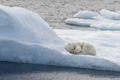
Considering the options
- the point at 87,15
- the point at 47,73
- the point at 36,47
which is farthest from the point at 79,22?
the point at 47,73

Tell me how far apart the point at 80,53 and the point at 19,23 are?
1.59 m

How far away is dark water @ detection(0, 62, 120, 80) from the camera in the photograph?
6195 mm

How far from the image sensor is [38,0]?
893 inches

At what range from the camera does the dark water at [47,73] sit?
620 cm

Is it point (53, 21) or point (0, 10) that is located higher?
point (53, 21)

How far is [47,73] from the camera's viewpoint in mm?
6449

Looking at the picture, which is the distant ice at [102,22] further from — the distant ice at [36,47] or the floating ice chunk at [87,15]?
the distant ice at [36,47]

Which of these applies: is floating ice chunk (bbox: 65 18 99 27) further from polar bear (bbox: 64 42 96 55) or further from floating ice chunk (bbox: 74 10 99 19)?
polar bear (bbox: 64 42 96 55)

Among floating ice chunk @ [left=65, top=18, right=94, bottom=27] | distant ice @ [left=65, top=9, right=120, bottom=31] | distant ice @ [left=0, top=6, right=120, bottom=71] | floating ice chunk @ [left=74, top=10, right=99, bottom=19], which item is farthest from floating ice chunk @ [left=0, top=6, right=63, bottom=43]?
floating ice chunk @ [left=74, top=10, right=99, bottom=19]

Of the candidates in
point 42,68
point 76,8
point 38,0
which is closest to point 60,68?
point 42,68

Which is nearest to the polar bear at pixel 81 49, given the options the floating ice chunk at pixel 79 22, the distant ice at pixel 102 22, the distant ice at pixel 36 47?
the distant ice at pixel 36 47

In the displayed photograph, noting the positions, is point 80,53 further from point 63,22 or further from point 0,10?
point 63,22

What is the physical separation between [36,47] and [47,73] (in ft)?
3.00

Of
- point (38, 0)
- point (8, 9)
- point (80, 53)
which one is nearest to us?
point (80, 53)
